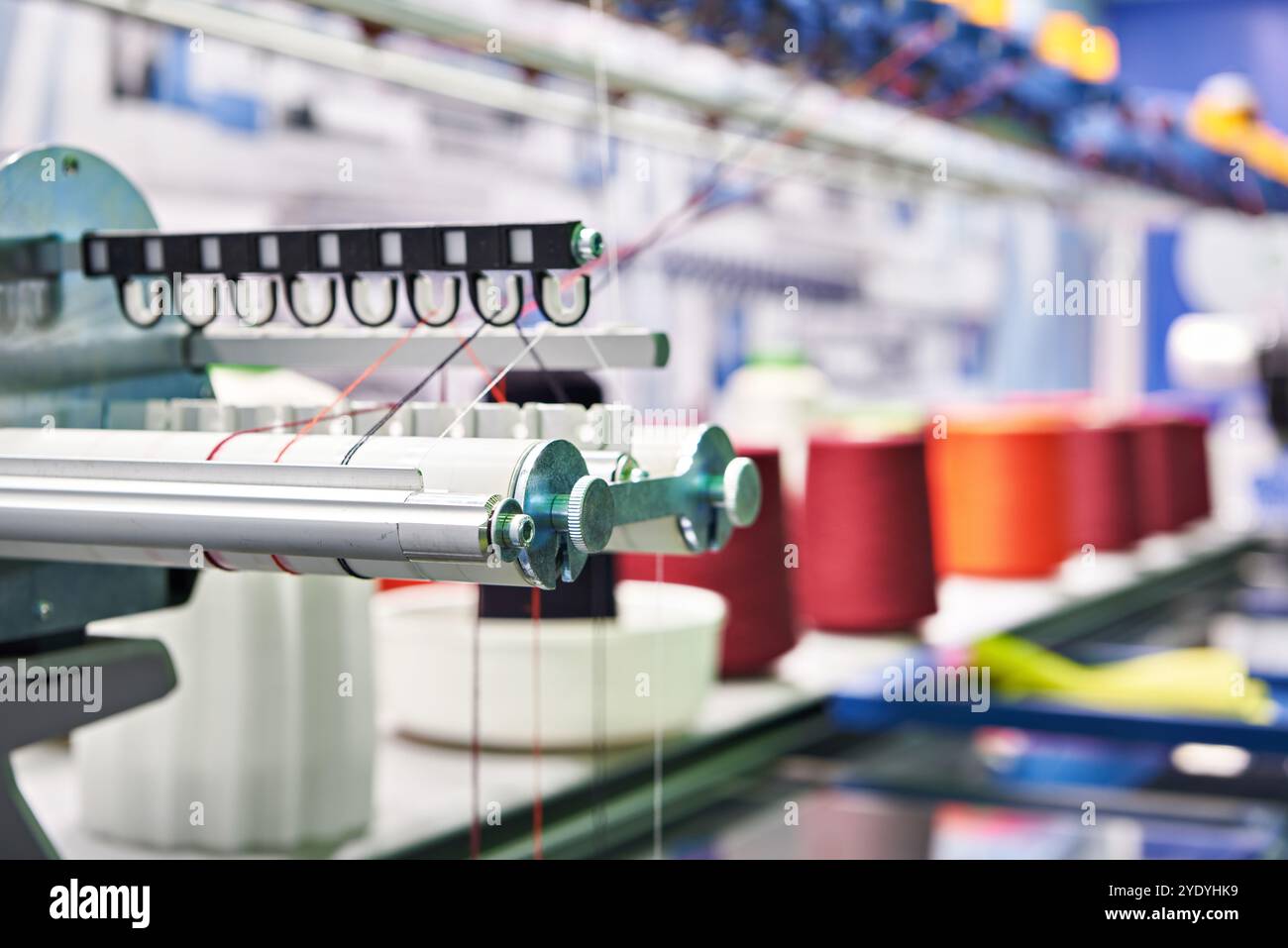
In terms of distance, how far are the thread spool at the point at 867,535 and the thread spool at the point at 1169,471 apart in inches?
24.4

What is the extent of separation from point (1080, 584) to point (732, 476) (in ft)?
3.24

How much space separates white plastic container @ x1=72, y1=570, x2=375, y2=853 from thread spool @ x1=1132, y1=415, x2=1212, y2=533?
1.21 metres

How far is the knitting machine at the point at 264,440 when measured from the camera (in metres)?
0.40

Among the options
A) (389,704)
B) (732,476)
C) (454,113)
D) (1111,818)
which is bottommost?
(1111,818)

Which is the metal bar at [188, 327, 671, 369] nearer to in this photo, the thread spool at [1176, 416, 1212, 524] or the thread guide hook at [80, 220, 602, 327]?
the thread guide hook at [80, 220, 602, 327]

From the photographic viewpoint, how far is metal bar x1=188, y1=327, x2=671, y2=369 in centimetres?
51

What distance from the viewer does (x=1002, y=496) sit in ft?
4.46

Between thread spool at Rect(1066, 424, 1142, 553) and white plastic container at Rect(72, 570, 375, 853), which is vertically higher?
thread spool at Rect(1066, 424, 1142, 553)

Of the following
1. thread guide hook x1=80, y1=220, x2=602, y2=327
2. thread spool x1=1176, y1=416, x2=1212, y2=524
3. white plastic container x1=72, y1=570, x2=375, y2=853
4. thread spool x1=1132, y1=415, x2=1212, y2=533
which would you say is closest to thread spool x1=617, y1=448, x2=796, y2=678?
white plastic container x1=72, y1=570, x2=375, y2=853

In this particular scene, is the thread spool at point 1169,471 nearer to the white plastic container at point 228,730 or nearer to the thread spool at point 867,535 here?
the thread spool at point 867,535

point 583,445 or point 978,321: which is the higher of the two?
point 978,321

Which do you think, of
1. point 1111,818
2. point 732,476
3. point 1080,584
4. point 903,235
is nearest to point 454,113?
point 1080,584

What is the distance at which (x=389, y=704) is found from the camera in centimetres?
78
